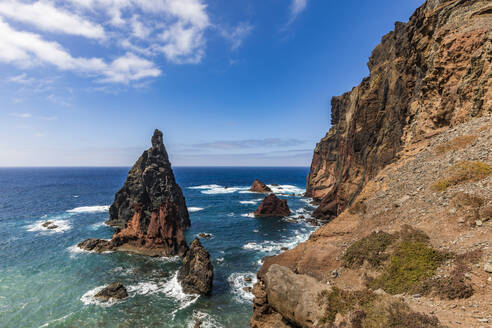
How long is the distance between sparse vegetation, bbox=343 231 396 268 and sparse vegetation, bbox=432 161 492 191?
4.97m

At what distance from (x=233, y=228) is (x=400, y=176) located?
129ft

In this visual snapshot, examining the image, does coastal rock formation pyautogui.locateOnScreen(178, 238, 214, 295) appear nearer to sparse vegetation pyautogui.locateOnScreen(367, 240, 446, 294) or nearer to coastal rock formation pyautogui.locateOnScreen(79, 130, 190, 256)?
coastal rock formation pyautogui.locateOnScreen(79, 130, 190, 256)

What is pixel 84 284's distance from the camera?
2902 centimetres

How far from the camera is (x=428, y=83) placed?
22.6 metres

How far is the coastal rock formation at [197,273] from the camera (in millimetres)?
26781

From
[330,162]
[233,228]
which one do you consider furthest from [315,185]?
[233,228]

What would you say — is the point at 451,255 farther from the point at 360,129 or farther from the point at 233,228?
the point at 233,228

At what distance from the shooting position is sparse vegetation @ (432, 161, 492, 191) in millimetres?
12930

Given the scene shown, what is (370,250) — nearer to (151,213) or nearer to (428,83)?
(428,83)

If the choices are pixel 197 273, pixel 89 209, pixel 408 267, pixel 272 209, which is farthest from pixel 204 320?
pixel 89 209

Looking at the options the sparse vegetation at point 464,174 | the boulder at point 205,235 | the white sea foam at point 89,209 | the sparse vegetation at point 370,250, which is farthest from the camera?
the white sea foam at point 89,209

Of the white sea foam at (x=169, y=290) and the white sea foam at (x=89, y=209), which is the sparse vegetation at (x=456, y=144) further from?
the white sea foam at (x=89, y=209)

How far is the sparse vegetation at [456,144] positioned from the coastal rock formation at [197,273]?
2636cm

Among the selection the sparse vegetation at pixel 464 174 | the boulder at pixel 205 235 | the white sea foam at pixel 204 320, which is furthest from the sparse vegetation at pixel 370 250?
the boulder at pixel 205 235
